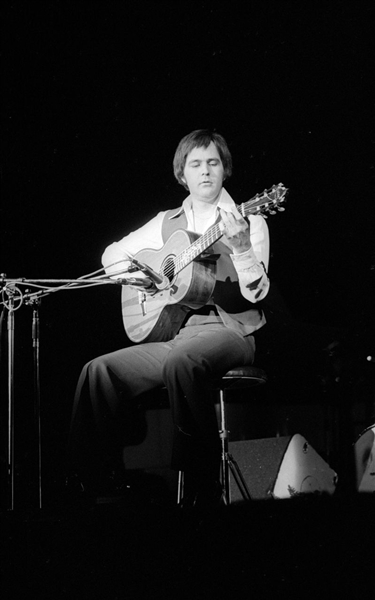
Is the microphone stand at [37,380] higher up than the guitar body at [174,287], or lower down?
lower down

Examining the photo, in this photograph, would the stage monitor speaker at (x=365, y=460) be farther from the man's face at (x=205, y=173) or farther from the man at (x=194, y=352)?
the man's face at (x=205, y=173)

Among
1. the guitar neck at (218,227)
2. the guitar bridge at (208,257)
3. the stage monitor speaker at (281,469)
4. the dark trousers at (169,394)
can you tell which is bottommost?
the stage monitor speaker at (281,469)

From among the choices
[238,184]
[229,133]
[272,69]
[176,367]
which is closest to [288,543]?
[176,367]

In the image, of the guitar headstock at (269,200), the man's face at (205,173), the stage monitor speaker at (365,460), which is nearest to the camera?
the guitar headstock at (269,200)

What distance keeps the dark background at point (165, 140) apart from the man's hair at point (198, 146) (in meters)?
0.04

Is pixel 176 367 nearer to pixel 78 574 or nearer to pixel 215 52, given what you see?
pixel 78 574

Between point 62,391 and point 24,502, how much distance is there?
476mm

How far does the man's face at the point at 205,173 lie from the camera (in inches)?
109

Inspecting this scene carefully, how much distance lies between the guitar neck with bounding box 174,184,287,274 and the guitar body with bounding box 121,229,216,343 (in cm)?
2

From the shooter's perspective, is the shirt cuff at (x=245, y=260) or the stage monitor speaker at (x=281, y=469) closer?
the shirt cuff at (x=245, y=260)

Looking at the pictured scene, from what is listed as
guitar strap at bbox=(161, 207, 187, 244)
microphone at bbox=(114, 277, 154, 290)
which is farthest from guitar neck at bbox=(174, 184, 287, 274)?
guitar strap at bbox=(161, 207, 187, 244)

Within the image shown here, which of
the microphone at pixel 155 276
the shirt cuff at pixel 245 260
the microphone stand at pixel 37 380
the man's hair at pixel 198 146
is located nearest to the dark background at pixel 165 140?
the man's hair at pixel 198 146

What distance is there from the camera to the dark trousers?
2438 millimetres

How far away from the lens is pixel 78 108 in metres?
3.12
